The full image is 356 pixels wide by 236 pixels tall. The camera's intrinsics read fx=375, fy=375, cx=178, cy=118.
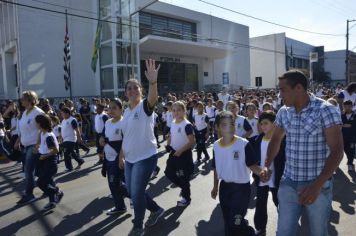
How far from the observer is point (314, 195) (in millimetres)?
2740

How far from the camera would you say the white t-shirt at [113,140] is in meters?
5.88

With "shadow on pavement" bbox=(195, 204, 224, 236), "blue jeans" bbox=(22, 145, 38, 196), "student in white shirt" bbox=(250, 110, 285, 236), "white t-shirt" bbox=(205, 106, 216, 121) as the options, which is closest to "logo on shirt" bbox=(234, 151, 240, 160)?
"student in white shirt" bbox=(250, 110, 285, 236)

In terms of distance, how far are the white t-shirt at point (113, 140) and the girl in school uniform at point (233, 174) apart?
226 cm

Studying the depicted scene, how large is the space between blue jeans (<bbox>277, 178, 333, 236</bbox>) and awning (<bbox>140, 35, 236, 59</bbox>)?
83.1ft

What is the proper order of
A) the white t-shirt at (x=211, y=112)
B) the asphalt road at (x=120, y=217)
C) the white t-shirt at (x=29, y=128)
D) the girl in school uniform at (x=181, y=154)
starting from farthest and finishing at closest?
the white t-shirt at (x=211, y=112)
the white t-shirt at (x=29, y=128)
the girl in school uniform at (x=181, y=154)
the asphalt road at (x=120, y=217)

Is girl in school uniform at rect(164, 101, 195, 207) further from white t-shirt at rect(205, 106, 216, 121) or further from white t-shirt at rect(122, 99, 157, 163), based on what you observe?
white t-shirt at rect(205, 106, 216, 121)

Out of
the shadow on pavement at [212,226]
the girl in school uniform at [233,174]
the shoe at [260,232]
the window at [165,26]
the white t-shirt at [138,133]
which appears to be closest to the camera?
the girl in school uniform at [233,174]

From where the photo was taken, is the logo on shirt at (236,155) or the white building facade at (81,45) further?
the white building facade at (81,45)

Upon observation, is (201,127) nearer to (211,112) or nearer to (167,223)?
(211,112)

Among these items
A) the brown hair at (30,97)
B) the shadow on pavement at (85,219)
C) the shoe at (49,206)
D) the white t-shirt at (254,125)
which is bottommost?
the shadow on pavement at (85,219)

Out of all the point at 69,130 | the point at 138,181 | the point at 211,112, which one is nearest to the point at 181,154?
the point at 138,181

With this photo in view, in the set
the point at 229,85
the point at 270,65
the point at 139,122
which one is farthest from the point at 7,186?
the point at 270,65

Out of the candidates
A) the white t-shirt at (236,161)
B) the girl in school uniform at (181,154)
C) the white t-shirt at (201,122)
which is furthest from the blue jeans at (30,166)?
the white t-shirt at (201,122)

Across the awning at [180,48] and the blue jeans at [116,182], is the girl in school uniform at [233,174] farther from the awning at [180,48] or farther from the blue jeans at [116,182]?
the awning at [180,48]
